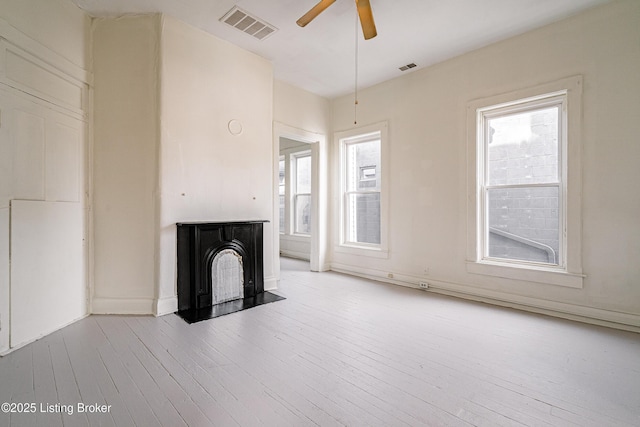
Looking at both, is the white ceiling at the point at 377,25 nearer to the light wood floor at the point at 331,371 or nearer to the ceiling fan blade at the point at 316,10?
the ceiling fan blade at the point at 316,10

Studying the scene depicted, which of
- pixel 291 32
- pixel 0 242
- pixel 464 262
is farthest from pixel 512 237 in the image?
pixel 0 242

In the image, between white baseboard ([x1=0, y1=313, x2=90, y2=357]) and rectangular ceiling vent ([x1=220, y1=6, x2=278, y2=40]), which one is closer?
white baseboard ([x1=0, y1=313, x2=90, y2=357])

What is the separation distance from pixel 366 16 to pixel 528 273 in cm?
313

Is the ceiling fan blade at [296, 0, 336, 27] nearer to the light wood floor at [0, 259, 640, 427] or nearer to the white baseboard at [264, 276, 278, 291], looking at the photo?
the light wood floor at [0, 259, 640, 427]

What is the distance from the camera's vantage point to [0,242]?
225 centimetres

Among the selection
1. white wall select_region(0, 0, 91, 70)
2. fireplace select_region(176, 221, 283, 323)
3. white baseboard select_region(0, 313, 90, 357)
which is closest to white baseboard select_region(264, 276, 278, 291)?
fireplace select_region(176, 221, 283, 323)

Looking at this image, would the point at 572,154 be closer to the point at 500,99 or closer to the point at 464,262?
the point at 500,99

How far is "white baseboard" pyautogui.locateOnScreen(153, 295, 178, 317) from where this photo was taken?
3.08 m

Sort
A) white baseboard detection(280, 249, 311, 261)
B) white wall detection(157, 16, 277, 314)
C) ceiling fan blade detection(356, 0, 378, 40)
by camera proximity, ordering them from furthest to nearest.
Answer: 1. white baseboard detection(280, 249, 311, 261)
2. white wall detection(157, 16, 277, 314)
3. ceiling fan blade detection(356, 0, 378, 40)

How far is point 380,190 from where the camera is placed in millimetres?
4691

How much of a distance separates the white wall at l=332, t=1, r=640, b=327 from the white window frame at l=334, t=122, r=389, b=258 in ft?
0.40

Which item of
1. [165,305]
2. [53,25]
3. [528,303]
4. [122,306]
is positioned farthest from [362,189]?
[53,25]

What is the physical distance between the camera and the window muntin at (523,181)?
3193 millimetres

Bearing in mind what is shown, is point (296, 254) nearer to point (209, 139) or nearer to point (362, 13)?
point (209, 139)
